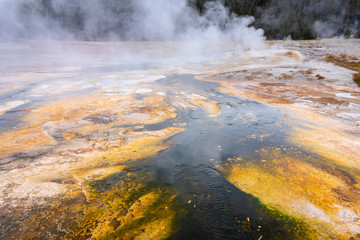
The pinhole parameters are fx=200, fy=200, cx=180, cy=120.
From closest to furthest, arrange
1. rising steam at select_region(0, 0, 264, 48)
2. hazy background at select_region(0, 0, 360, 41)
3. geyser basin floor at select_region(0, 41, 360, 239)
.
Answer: geyser basin floor at select_region(0, 41, 360, 239)
hazy background at select_region(0, 0, 360, 41)
rising steam at select_region(0, 0, 264, 48)

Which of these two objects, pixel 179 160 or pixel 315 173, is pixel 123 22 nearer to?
pixel 179 160

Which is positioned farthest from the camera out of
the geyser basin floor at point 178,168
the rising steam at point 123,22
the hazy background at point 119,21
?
the rising steam at point 123,22

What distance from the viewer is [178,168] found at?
267cm

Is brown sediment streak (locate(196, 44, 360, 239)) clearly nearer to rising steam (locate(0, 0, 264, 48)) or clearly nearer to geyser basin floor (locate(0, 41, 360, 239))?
geyser basin floor (locate(0, 41, 360, 239))

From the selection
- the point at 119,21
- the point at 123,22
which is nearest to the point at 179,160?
the point at 123,22

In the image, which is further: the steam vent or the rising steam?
the rising steam

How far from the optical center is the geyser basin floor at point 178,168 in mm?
1832

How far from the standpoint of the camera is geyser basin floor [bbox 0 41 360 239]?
6.01 feet

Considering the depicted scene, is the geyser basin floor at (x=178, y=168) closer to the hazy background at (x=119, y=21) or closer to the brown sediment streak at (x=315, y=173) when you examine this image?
the brown sediment streak at (x=315, y=173)

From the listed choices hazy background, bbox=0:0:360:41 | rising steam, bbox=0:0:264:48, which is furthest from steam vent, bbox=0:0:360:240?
hazy background, bbox=0:0:360:41

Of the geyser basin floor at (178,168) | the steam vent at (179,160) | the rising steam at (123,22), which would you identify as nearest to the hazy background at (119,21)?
the rising steam at (123,22)

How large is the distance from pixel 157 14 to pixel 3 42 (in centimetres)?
1485

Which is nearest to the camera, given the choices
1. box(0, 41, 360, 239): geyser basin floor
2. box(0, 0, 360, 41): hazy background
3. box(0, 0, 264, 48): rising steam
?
box(0, 41, 360, 239): geyser basin floor

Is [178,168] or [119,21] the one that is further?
[119,21]
